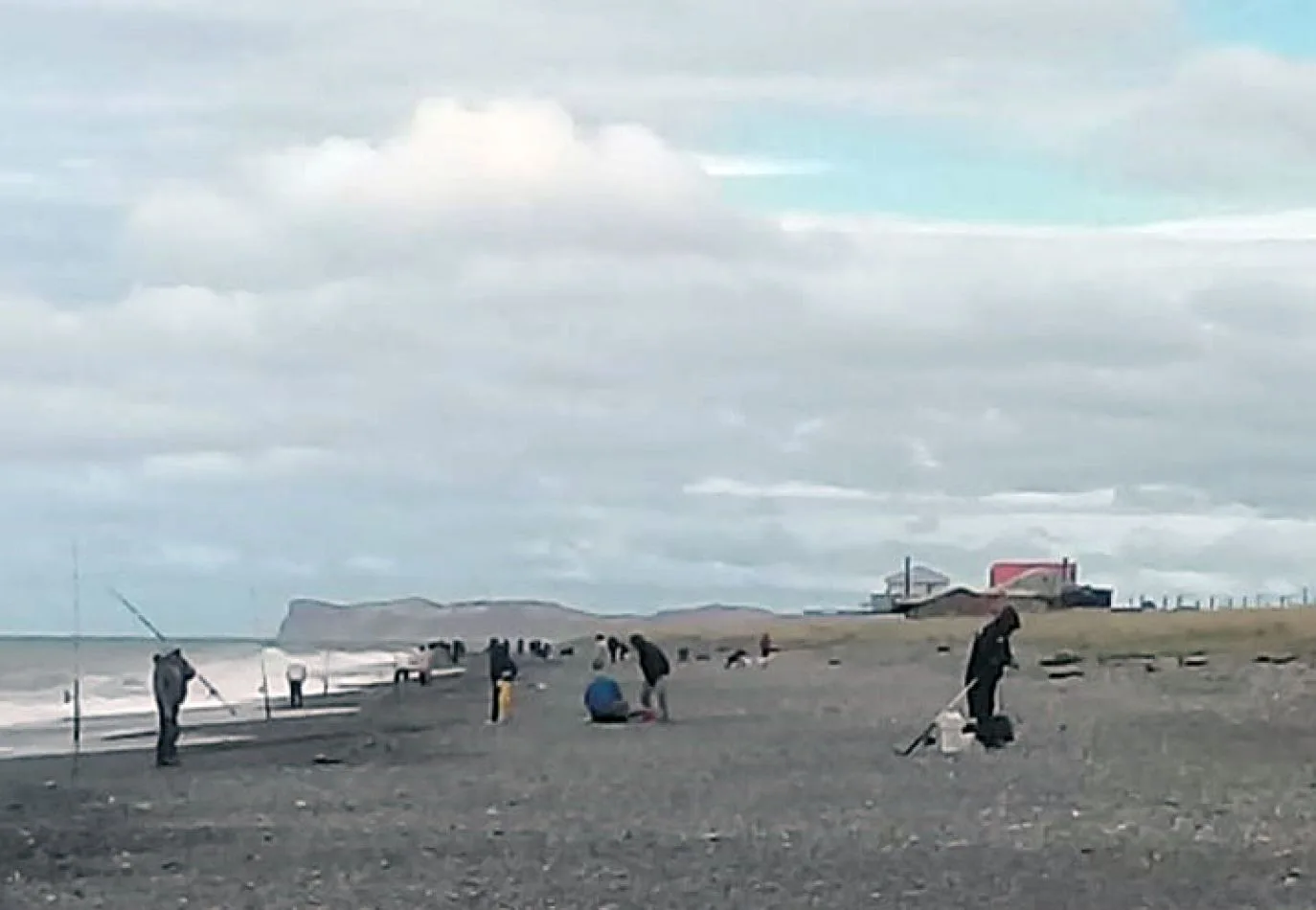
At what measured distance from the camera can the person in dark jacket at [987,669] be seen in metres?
29.1

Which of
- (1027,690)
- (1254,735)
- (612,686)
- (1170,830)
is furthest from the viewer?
(1027,690)

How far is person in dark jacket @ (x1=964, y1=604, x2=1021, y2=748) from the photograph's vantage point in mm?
29125

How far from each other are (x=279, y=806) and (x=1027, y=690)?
26200 mm

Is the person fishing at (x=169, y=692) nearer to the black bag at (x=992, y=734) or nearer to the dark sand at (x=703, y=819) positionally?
the dark sand at (x=703, y=819)

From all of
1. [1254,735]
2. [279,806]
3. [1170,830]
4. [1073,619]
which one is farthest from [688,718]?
[1073,619]

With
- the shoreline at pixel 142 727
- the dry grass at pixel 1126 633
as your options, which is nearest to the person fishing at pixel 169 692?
the shoreline at pixel 142 727

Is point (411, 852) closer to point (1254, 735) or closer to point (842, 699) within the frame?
point (1254, 735)

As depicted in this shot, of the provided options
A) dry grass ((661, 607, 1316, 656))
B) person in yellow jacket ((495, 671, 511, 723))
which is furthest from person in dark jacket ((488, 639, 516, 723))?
dry grass ((661, 607, 1316, 656))

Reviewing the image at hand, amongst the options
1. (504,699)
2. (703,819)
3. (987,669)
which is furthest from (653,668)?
(703,819)

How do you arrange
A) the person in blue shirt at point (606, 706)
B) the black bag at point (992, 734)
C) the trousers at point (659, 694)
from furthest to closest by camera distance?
the person in blue shirt at point (606, 706), the trousers at point (659, 694), the black bag at point (992, 734)

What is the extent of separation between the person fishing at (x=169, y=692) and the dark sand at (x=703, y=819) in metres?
0.40

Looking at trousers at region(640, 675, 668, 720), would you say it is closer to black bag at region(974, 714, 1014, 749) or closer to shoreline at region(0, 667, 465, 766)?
shoreline at region(0, 667, 465, 766)

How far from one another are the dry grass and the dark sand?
29803mm

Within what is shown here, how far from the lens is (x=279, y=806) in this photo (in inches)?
985
